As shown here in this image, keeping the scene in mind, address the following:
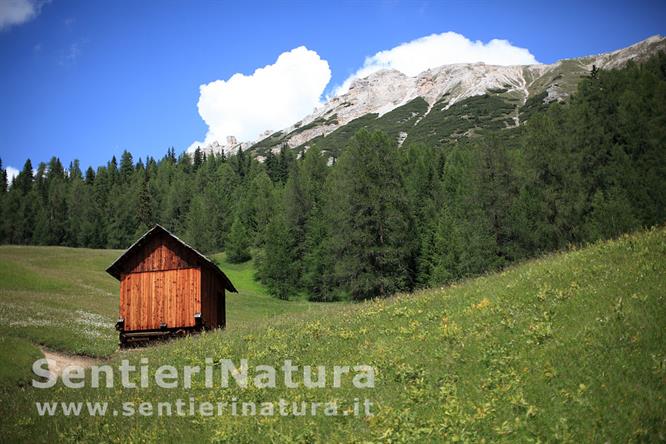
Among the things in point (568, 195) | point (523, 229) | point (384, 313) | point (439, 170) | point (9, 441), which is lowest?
point (9, 441)

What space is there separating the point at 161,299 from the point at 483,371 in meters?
24.3

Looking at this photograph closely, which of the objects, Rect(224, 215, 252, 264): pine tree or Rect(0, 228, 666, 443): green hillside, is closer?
Rect(0, 228, 666, 443): green hillside

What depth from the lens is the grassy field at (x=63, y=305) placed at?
2559cm

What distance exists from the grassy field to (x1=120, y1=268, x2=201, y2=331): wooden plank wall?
7.93ft

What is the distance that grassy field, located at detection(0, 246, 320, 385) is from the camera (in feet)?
84.0

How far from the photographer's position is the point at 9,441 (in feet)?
38.3

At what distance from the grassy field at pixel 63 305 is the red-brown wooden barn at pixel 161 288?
7.52ft

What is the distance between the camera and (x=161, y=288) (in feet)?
99.8

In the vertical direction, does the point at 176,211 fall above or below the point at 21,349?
above

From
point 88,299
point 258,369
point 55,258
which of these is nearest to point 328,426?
point 258,369

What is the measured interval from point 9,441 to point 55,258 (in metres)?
61.6

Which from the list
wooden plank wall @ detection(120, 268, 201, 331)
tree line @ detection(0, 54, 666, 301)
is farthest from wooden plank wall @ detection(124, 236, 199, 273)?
tree line @ detection(0, 54, 666, 301)

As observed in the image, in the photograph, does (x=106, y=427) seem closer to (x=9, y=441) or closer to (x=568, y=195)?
(x=9, y=441)

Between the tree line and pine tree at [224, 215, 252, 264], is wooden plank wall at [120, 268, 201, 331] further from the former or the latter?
pine tree at [224, 215, 252, 264]
